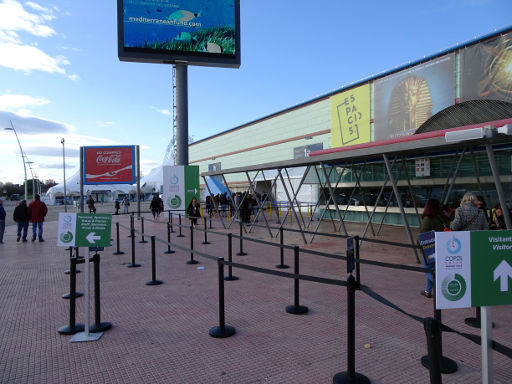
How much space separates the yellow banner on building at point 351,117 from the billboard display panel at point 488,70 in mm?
5651

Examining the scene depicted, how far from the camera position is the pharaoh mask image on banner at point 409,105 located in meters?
15.8

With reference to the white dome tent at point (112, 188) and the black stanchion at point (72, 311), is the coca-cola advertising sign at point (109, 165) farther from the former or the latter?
the white dome tent at point (112, 188)

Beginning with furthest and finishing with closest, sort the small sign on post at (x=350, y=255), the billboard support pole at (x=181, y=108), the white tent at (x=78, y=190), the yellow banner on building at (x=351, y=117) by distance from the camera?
the white tent at (x=78, y=190), the billboard support pole at (x=181, y=108), the yellow banner on building at (x=351, y=117), the small sign on post at (x=350, y=255)

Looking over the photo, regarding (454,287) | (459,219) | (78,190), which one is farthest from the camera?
(78,190)

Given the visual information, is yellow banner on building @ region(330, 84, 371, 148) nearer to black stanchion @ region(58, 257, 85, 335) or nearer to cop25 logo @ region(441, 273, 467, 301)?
black stanchion @ region(58, 257, 85, 335)

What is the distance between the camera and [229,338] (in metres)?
4.50

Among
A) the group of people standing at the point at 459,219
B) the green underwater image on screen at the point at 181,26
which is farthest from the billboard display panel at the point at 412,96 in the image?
the green underwater image on screen at the point at 181,26

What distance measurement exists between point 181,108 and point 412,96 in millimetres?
15406

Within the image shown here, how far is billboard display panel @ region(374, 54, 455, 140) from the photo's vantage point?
14859 mm

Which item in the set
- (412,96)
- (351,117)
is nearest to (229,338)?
(412,96)

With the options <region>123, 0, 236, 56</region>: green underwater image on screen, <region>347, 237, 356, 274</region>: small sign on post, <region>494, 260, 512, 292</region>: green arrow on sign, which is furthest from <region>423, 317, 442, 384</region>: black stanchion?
<region>123, 0, 236, 56</region>: green underwater image on screen

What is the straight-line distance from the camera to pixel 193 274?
7.97 m

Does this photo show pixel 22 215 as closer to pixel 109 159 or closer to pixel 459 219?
pixel 109 159

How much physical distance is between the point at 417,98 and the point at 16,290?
647 inches
